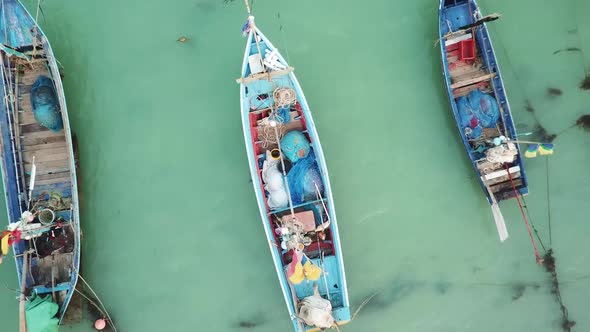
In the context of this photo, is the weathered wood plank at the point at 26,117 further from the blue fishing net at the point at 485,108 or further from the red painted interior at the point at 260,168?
the blue fishing net at the point at 485,108

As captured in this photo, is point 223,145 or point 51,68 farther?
point 223,145

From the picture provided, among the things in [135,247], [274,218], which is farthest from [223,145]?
[135,247]

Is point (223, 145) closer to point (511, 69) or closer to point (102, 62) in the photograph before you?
point (102, 62)

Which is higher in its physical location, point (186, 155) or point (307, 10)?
point (307, 10)

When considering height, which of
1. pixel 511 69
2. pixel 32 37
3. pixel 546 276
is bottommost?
pixel 546 276

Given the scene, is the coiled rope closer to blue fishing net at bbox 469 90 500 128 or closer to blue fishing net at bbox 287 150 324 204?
blue fishing net at bbox 287 150 324 204

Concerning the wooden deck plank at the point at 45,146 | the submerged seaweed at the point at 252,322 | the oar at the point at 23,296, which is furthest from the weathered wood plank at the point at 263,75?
the oar at the point at 23,296
